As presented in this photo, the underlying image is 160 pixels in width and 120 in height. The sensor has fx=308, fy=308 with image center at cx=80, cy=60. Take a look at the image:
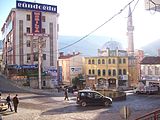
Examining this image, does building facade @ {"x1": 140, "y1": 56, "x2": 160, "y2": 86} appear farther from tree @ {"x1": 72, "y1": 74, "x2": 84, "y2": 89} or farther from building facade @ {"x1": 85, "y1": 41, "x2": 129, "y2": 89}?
tree @ {"x1": 72, "y1": 74, "x2": 84, "y2": 89}

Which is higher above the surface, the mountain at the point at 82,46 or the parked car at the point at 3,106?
the mountain at the point at 82,46

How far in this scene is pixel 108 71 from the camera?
7269 centimetres

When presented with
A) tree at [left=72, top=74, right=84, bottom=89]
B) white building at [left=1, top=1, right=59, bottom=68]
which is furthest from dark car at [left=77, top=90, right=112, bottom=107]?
tree at [left=72, top=74, right=84, bottom=89]

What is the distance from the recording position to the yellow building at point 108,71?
7194 centimetres

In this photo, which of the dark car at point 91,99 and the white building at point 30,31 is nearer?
the dark car at point 91,99

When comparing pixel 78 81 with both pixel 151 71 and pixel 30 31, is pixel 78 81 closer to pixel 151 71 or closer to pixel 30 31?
pixel 30 31

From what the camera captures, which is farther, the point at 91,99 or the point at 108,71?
the point at 108,71

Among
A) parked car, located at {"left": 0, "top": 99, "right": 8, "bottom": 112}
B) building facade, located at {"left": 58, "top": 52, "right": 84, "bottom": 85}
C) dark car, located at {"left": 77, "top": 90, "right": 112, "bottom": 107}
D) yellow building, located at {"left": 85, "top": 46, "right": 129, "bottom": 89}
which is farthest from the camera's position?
building facade, located at {"left": 58, "top": 52, "right": 84, "bottom": 85}

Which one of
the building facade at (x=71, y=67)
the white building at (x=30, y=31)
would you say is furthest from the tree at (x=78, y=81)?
the white building at (x=30, y=31)

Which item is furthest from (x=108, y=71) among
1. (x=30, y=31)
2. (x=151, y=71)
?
(x=30, y=31)

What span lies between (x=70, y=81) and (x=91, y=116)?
53.2m

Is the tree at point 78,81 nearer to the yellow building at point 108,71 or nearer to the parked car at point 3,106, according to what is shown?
the yellow building at point 108,71

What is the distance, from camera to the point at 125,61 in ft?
236

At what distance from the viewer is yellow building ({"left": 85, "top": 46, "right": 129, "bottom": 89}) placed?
7194cm
